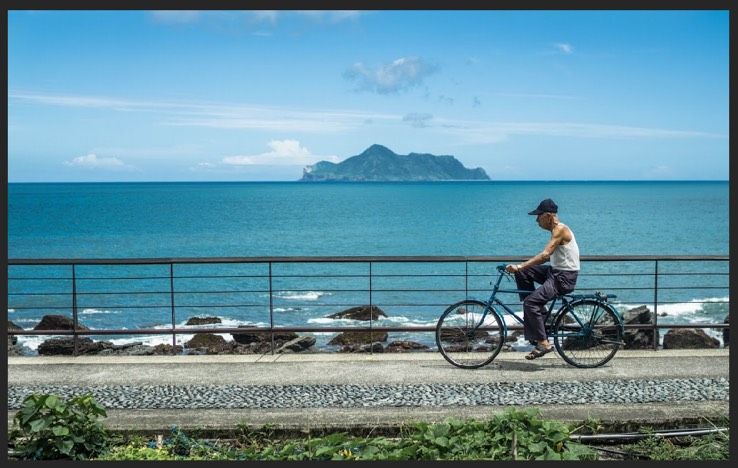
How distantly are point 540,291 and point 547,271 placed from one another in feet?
1.01

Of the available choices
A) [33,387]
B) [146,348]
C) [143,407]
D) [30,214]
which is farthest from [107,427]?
[30,214]

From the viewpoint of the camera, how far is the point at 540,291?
866 centimetres

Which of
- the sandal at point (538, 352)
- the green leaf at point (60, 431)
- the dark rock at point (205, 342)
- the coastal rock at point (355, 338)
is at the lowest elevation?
the coastal rock at point (355, 338)

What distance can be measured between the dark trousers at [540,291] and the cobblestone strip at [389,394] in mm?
901

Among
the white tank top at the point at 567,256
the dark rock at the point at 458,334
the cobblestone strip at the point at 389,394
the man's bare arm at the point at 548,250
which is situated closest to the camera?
the cobblestone strip at the point at 389,394

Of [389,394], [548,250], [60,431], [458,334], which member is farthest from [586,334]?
[60,431]

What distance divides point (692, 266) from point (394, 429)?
48.6 metres

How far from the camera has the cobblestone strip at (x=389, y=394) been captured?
7.25 metres

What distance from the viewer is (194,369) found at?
29.1 ft

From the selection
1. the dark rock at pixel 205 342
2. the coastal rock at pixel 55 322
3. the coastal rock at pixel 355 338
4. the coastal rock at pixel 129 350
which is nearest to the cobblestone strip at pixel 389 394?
the coastal rock at pixel 129 350

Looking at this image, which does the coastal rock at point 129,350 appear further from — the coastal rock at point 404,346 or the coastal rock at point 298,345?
the coastal rock at point 404,346

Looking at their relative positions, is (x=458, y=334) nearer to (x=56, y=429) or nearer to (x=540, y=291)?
(x=540, y=291)

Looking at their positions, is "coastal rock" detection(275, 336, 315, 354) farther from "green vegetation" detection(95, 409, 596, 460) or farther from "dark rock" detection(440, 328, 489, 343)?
"green vegetation" detection(95, 409, 596, 460)

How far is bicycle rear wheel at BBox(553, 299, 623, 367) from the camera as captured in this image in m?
8.81
